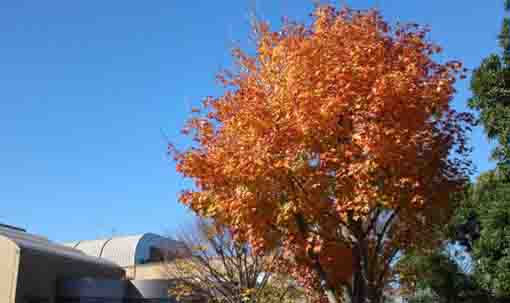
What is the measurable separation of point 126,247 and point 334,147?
3775cm

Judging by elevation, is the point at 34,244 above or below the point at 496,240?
above

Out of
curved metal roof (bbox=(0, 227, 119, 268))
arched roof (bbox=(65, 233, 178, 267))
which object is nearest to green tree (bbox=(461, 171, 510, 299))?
curved metal roof (bbox=(0, 227, 119, 268))

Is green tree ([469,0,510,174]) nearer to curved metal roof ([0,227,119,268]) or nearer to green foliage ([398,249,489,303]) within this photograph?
green foliage ([398,249,489,303])

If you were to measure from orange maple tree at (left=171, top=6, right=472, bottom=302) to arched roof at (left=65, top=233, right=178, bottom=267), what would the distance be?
32.4 m

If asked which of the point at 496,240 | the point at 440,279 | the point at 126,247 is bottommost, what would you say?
the point at 440,279

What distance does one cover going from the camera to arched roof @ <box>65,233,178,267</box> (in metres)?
43.0

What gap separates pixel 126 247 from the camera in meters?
43.9

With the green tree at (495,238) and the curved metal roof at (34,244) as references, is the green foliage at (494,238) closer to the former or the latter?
the green tree at (495,238)

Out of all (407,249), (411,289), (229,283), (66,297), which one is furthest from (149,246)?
(407,249)

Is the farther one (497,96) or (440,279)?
(440,279)

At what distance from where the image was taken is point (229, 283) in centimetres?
2345

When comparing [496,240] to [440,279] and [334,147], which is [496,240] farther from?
[334,147]

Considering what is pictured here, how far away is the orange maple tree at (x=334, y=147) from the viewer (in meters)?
8.72

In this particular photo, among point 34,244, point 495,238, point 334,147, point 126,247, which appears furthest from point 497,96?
point 126,247
